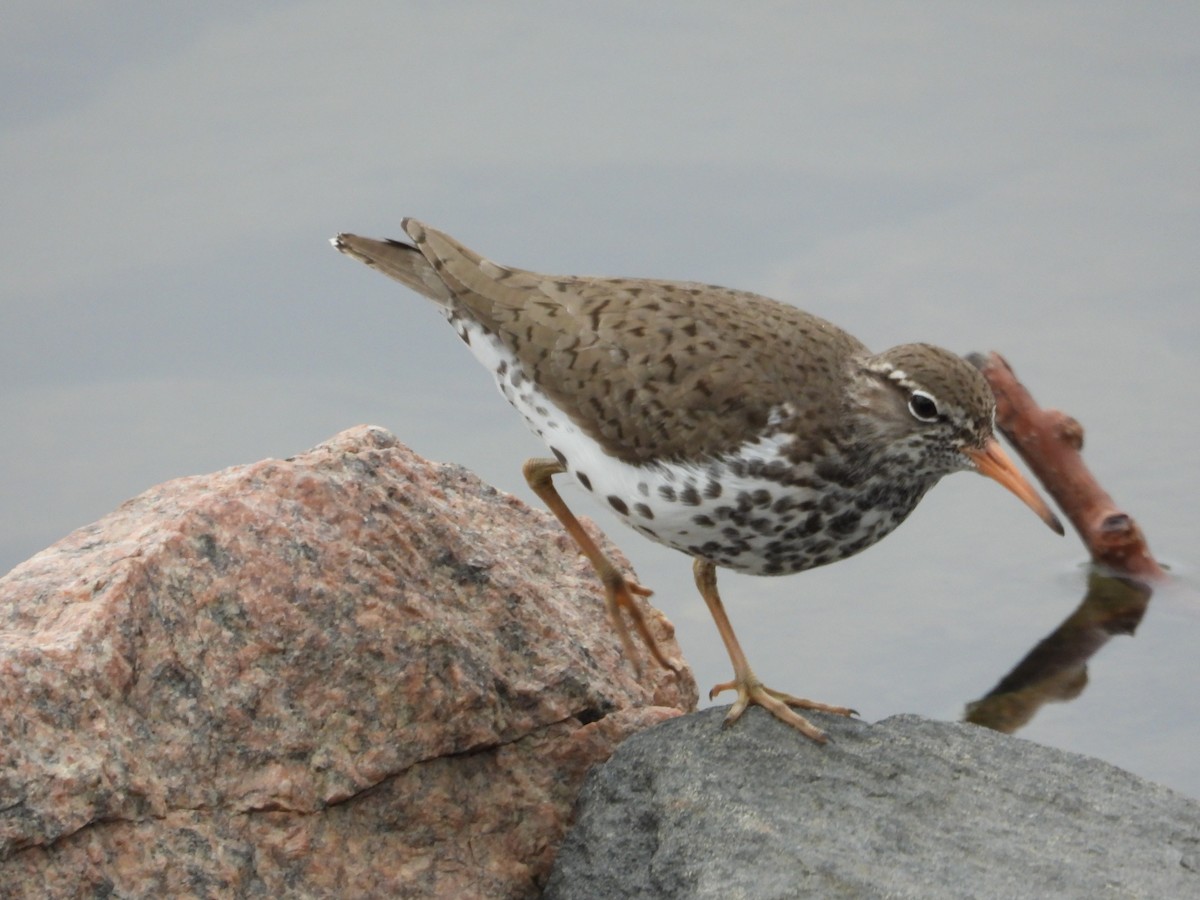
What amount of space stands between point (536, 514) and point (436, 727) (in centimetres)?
196

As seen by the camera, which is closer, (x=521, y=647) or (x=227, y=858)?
(x=227, y=858)

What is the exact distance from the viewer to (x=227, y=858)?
20.8ft

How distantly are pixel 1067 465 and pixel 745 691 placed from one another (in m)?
4.21

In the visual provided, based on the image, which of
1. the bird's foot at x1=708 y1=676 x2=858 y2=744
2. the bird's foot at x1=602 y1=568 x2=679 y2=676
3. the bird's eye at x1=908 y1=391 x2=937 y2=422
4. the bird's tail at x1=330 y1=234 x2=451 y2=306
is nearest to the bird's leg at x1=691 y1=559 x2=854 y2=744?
the bird's foot at x1=708 y1=676 x2=858 y2=744

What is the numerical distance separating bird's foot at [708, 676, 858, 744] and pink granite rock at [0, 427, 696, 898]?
1.37ft

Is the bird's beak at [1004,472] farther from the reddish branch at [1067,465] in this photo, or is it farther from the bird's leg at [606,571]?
the reddish branch at [1067,465]

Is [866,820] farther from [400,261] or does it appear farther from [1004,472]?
[400,261]

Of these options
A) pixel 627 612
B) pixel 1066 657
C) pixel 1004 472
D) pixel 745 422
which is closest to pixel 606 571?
pixel 627 612

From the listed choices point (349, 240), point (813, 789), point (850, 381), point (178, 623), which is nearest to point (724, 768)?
point (813, 789)

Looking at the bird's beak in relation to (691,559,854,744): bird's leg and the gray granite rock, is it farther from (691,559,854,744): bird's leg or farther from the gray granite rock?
(691,559,854,744): bird's leg

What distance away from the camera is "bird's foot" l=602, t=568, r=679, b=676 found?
8.06 m

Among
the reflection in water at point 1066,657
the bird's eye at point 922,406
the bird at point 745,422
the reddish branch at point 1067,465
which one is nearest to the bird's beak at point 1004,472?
the bird at point 745,422

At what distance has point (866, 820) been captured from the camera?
6.75m

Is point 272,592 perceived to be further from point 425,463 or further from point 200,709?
point 425,463
